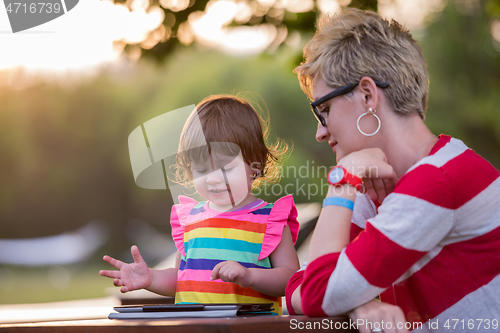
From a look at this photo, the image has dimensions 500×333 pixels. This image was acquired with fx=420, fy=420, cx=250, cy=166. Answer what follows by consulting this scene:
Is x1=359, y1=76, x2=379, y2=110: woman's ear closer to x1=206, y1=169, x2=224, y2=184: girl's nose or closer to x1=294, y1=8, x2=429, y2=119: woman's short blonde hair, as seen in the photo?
x1=294, y1=8, x2=429, y2=119: woman's short blonde hair

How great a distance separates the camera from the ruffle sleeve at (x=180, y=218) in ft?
6.08

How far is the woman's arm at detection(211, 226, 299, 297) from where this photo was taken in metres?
1.42

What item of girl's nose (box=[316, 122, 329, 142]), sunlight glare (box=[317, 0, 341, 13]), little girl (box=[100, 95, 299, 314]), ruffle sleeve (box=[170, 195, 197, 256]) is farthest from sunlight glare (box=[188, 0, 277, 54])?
girl's nose (box=[316, 122, 329, 142])

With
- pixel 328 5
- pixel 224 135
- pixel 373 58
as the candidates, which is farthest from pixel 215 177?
pixel 328 5

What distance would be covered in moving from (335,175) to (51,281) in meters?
15.1

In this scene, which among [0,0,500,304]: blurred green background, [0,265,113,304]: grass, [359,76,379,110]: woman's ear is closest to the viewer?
[359,76,379,110]: woman's ear

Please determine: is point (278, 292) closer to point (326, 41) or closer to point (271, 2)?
point (326, 41)

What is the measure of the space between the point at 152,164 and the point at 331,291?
115 cm

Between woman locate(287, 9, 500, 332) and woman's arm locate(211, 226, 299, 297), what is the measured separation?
0.22 meters

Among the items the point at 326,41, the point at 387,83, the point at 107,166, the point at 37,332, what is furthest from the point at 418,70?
the point at 107,166

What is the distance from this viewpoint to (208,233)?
5.70 ft

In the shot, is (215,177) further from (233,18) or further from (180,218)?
(233,18)

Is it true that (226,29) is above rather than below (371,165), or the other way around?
above

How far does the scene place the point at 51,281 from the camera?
14.1 m
